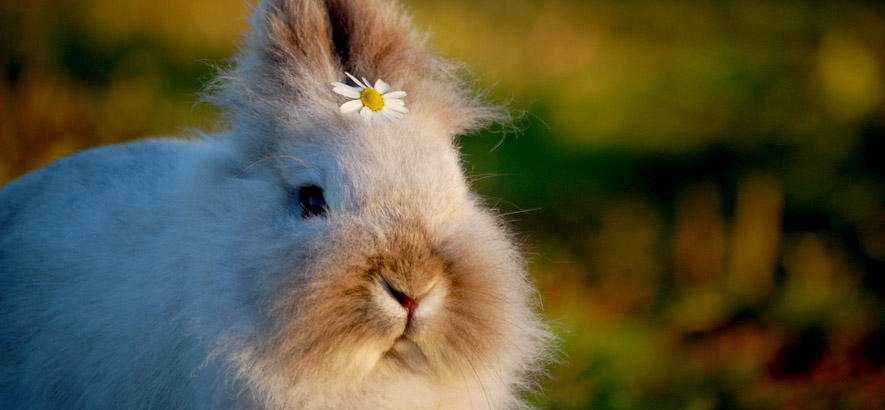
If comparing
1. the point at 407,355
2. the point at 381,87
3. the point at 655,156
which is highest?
the point at 655,156

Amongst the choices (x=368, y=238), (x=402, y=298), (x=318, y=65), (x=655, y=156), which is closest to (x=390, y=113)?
(x=318, y=65)

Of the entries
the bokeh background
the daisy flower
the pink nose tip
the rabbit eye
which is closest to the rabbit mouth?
the pink nose tip

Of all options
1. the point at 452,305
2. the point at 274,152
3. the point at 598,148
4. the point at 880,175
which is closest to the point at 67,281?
the point at 274,152

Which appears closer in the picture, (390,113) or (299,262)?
(299,262)

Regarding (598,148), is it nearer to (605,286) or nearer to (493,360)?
(605,286)

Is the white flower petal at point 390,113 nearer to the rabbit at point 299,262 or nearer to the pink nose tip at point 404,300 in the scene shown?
the rabbit at point 299,262

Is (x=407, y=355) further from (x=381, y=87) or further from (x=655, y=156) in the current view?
(x=655, y=156)

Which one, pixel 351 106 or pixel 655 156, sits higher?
pixel 655 156
